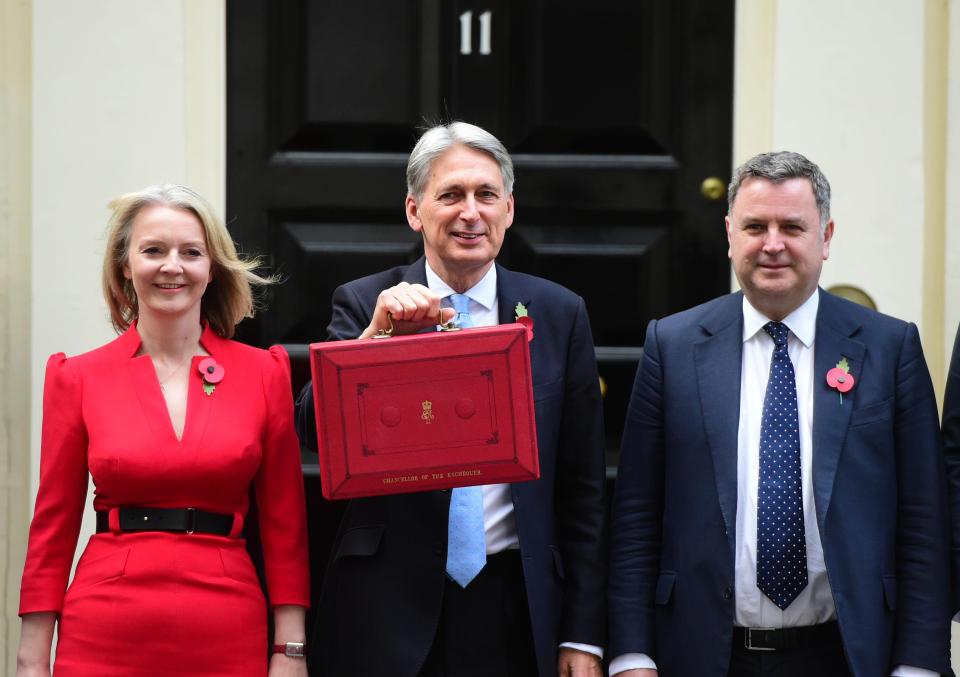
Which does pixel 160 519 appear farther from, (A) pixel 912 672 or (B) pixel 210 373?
(A) pixel 912 672

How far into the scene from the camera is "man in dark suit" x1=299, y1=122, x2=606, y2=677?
3299 millimetres

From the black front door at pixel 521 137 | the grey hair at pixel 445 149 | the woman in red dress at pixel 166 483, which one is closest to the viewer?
the woman in red dress at pixel 166 483

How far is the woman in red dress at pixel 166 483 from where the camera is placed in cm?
318

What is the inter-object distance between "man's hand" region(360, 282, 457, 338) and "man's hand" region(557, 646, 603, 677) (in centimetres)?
87

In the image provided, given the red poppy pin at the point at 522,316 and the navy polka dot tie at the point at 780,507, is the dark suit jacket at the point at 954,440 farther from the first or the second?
the red poppy pin at the point at 522,316

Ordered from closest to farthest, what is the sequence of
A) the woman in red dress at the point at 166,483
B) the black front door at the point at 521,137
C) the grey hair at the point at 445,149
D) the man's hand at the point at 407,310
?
the man's hand at the point at 407,310
the woman in red dress at the point at 166,483
the grey hair at the point at 445,149
the black front door at the point at 521,137

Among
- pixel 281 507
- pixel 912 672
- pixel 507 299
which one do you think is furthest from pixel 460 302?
pixel 912 672

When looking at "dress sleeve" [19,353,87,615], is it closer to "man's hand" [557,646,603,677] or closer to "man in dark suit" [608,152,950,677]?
"man's hand" [557,646,603,677]

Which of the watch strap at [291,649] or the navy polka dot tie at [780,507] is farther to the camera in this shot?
the watch strap at [291,649]

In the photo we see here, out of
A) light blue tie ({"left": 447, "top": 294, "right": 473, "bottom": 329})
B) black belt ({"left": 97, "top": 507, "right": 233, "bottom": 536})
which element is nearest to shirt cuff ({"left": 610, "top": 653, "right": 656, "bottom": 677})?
light blue tie ({"left": 447, "top": 294, "right": 473, "bottom": 329})

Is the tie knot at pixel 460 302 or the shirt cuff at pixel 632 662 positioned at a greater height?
the tie knot at pixel 460 302

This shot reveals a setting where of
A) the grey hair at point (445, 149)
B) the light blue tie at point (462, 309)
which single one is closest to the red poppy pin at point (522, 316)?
the light blue tie at point (462, 309)

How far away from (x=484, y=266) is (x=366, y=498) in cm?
63

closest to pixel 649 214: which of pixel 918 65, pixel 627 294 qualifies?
pixel 627 294
